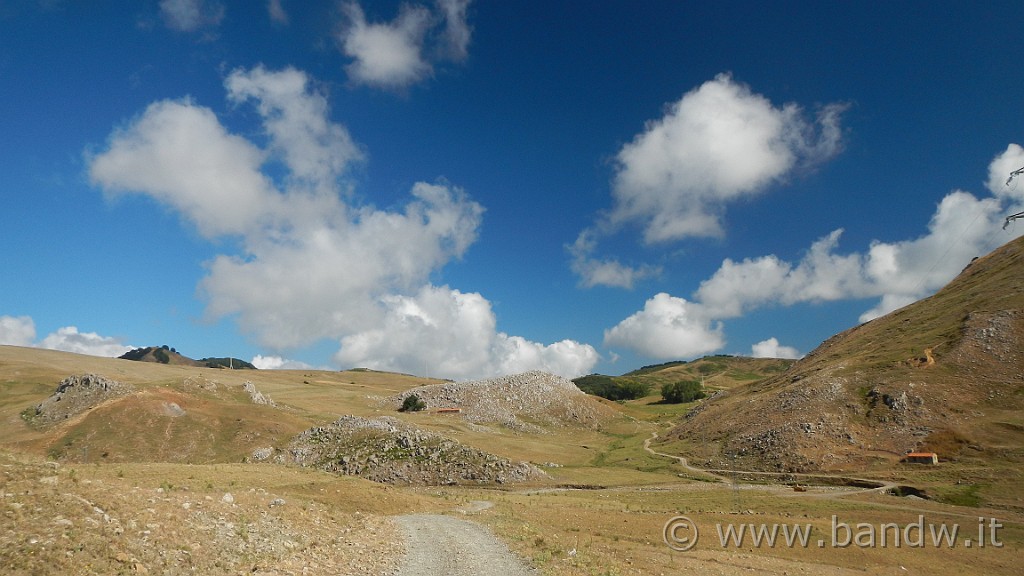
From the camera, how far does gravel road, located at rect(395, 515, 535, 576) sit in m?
21.3

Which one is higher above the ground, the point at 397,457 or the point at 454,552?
the point at 454,552

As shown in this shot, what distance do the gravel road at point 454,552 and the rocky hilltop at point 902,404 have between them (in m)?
74.0

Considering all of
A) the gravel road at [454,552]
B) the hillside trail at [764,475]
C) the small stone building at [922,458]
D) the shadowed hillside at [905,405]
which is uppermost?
the shadowed hillside at [905,405]

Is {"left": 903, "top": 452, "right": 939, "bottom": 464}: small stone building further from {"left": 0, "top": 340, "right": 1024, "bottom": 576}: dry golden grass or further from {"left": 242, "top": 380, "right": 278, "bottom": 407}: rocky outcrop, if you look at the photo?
{"left": 242, "top": 380, "right": 278, "bottom": 407}: rocky outcrop

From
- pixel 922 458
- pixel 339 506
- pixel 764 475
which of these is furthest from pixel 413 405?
pixel 922 458

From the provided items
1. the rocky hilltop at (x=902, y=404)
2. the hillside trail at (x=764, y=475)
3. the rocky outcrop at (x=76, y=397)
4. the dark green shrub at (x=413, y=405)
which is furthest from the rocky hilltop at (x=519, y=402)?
the rocky outcrop at (x=76, y=397)

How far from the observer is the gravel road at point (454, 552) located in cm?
2133

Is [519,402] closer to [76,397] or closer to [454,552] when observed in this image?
[76,397]

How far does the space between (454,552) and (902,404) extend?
97735mm

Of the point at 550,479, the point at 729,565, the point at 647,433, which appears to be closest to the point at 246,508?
the point at 729,565

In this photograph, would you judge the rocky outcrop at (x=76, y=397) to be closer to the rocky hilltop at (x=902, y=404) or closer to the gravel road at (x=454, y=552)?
the gravel road at (x=454, y=552)

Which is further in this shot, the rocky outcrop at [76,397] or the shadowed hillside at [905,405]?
the rocky outcrop at [76,397]

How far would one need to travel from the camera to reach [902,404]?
90250 millimetres

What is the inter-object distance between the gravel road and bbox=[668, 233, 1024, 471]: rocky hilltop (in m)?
74.0
